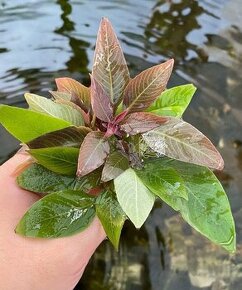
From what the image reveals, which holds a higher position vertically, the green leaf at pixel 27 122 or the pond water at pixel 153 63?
the green leaf at pixel 27 122

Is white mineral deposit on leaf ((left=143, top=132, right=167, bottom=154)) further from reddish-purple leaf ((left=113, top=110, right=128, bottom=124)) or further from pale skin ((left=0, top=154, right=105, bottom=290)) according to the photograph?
pale skin ((left=0, top=154, right=105, bottom=290))

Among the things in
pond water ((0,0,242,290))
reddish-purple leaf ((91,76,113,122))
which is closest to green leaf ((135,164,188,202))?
reddish-purple leaf ((91,76,113,122))

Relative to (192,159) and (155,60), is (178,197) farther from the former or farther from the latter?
(155,60)

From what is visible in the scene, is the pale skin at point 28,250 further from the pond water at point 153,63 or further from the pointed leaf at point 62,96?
the pond water at point 153,63

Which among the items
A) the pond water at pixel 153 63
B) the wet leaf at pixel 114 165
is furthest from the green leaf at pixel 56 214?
the pond water at pixel 153 63

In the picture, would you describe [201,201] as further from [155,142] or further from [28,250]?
[28,250]

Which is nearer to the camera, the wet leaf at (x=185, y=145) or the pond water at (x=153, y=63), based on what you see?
the wet leaf at (x=185, y=145)

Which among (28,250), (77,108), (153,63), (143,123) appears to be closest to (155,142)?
(143,123)
